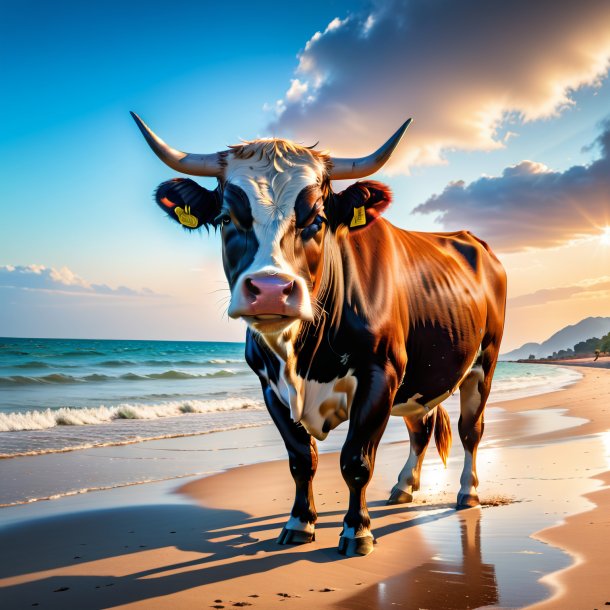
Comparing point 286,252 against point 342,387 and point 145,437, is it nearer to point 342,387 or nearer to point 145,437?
point 342,387

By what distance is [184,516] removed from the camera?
5.55 m

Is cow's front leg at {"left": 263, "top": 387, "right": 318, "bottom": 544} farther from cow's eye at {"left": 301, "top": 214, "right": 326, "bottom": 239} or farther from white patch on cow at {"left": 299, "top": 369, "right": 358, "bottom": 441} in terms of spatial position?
cow's eye at {"left": 301, "top": 214, "right": 326, "bottom": 239}

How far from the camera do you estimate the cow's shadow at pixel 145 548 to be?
12.1 feet

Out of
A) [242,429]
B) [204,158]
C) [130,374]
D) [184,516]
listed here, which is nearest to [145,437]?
[242,429]

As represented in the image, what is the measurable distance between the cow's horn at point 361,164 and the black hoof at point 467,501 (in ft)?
8.88

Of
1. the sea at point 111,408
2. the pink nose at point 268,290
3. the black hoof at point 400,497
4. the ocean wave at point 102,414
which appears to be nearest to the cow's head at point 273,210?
the pink nose at point 268,290

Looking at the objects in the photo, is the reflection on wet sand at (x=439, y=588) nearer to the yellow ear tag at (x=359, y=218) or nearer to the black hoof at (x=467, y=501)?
the black hoof at (x=467, y=501)

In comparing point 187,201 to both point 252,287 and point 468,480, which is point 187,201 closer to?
point 252,287

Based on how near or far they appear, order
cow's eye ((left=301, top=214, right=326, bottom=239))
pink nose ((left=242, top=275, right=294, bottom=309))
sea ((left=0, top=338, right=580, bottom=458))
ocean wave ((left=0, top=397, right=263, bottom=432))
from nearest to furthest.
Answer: pink nose ((left=242, top=275, right=294, bottom=309)), cow's eye ((left=301, top=214, right=326, bottom=239)), sea ((left=0, top=338, right=580, bottom=458)), ocean wave ((left=0, top=397, right=263, bottom=432))

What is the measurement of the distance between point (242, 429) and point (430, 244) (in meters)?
7.77

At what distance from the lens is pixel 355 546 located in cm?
411

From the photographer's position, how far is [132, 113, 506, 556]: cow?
394 cm

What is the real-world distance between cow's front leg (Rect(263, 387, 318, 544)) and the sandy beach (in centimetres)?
21

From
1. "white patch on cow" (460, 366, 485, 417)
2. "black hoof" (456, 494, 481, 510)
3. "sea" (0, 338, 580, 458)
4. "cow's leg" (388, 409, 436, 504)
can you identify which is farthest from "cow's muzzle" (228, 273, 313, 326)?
"sea" (0, 338, 580, 458)
